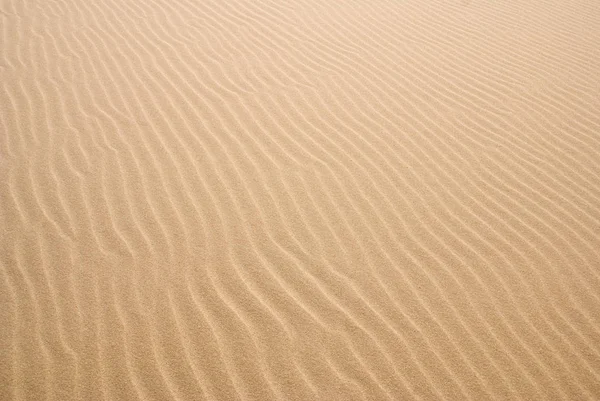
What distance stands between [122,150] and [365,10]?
410cm

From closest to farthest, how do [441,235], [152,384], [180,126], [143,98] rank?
[152,384] < [441,235] < [180,126] < [143,98]

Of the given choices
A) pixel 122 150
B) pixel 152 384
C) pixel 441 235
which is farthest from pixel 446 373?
pixel 122 150

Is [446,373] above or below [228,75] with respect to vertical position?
below

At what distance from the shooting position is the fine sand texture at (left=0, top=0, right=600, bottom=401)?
8.17 ft

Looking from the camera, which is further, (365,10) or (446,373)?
(365,10)

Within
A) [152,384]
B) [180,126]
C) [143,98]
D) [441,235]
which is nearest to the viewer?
[152,384]

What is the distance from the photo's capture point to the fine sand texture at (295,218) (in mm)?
2490

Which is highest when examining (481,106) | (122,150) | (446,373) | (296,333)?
(122,150)

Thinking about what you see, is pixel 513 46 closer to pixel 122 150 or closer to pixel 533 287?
pixel 533 287

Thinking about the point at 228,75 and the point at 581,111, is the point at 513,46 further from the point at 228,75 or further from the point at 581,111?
the point at 228,75

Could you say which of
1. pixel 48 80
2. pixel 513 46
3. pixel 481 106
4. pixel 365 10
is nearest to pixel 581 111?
pixel 481 106

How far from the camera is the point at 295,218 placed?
331 cm

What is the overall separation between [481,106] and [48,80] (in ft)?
13.5

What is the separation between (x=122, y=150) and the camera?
12.5 ft
